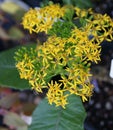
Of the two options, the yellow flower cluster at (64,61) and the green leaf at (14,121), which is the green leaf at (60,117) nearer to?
the yellow flower cluster at (64,61)

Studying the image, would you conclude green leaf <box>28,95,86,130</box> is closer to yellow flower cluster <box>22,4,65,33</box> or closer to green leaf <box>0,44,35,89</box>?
green leaf <box>0,44,35,89</box>

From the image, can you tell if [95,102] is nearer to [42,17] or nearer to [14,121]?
A: [14,121]

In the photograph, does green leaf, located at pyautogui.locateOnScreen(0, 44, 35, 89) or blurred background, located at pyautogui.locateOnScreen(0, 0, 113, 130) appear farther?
blurred background, located at pyautogui.locateOnScreen(0, 0, 113, 130)

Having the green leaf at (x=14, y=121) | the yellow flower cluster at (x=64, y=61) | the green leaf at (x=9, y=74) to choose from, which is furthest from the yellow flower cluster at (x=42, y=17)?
the green leaf at (x=14, y=121)

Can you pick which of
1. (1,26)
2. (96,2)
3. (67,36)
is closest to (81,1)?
(96,2)

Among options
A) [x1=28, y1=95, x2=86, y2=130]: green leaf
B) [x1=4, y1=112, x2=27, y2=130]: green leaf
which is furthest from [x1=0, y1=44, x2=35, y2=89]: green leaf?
[x1=4, y1=112, x2=27, y2=130]: green leaf

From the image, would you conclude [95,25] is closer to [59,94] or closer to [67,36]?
[67,36]

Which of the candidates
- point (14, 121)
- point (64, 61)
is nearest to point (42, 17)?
point (64, 61)
